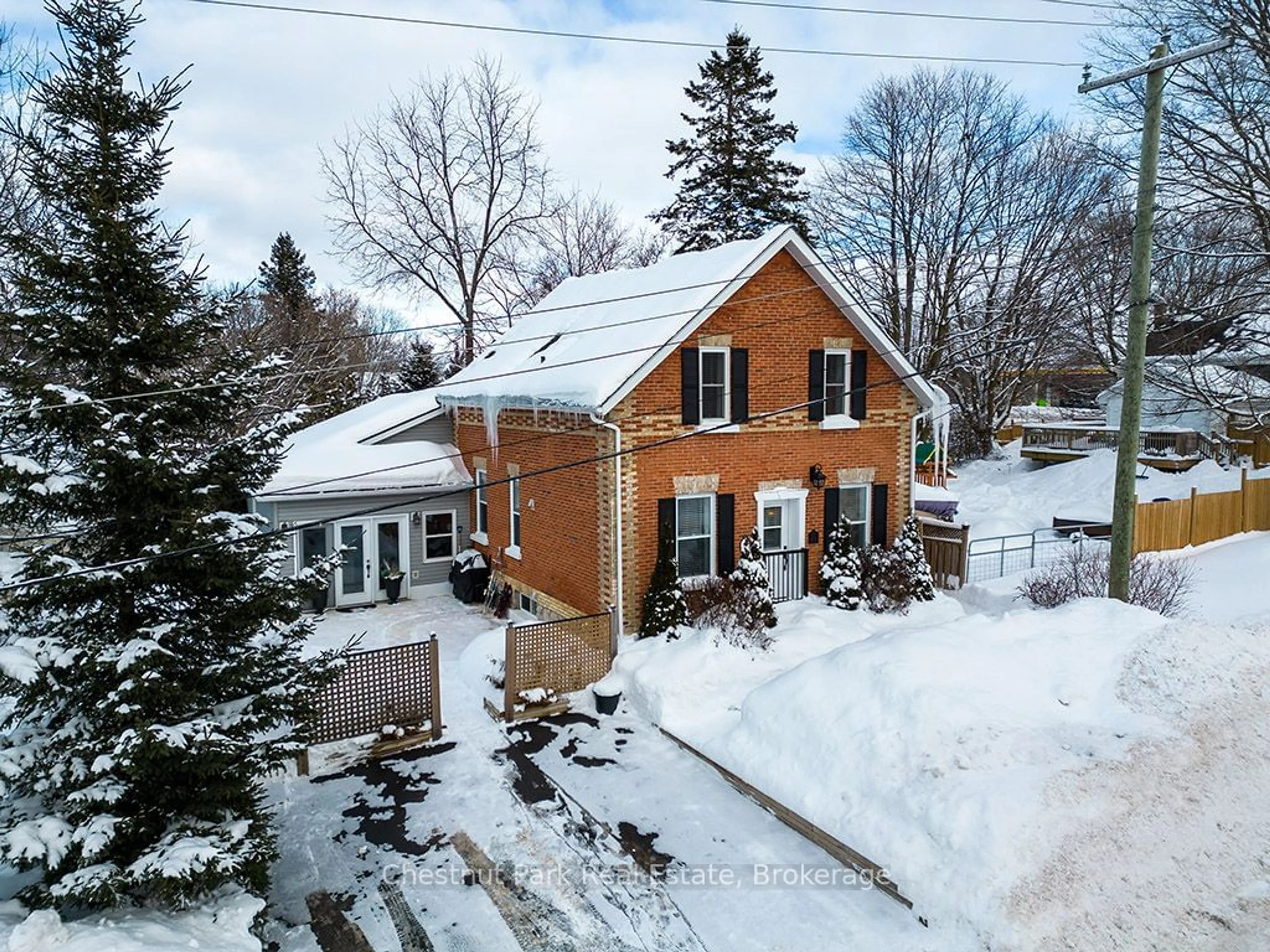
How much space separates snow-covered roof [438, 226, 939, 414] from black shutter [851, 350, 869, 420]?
0.35m

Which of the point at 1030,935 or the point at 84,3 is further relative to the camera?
the point at 84,3

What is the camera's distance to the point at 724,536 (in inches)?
533

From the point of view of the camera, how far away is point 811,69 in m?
12.0

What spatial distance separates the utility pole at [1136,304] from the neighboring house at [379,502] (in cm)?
1156

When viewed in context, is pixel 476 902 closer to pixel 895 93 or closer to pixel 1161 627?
pixel 1161 627

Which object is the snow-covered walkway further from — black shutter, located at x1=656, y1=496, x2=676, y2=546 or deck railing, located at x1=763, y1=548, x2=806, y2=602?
deck railing, located at x1=763, y1=548, x2=806, y2=602

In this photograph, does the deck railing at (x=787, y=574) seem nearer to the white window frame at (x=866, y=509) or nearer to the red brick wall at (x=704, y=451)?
the red brick wall at (x=704, y=451)

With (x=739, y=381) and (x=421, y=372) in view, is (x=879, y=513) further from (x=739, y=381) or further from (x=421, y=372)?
(x=421, y=372)

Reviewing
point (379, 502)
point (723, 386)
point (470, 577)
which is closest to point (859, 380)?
point (723, 386)


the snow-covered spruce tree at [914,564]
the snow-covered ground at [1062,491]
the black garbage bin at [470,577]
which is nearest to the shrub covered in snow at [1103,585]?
the snow-covered spruce tree at [914,564]

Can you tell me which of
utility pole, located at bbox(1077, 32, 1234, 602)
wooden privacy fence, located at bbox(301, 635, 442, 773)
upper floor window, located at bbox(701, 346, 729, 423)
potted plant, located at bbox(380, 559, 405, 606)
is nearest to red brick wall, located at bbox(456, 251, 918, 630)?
upper floor window, located at bbox(701, 346, 729, 423)

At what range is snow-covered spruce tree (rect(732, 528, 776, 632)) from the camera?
12258mm

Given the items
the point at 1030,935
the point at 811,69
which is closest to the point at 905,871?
the point at 1030,935

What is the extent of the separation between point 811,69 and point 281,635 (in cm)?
1136
